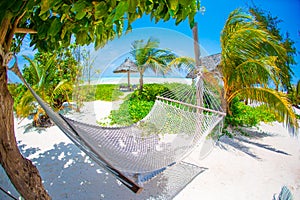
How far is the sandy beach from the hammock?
288 mm

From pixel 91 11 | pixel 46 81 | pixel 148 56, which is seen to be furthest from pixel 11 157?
pixel 148 56

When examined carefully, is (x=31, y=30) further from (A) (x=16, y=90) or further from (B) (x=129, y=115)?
(A) (x=16, y=90)

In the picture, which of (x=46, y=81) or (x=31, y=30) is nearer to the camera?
(x=31, y=30)

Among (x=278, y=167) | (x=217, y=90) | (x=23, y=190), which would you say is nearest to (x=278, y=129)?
(x=217, y=90)

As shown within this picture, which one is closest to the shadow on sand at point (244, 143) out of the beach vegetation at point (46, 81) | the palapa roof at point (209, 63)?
the palapa roof at point (209, 63)

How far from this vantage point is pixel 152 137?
2.28 m

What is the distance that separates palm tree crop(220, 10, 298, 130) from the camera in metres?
2.61

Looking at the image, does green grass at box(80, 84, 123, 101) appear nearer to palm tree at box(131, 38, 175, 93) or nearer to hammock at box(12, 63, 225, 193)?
palm tree at box(131, 38, 175, 93)

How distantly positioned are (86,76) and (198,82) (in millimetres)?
2826

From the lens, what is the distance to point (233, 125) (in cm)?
353

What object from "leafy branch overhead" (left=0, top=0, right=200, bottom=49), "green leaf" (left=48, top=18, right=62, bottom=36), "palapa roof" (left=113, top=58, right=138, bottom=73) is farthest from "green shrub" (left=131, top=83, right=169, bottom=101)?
"green leaf" (left=48, top=18, right=62, bottom=36)

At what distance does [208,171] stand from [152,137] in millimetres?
685

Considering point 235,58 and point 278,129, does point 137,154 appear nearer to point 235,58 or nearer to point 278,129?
point 235,58

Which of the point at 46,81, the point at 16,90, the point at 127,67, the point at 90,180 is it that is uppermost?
the point at 127,67
